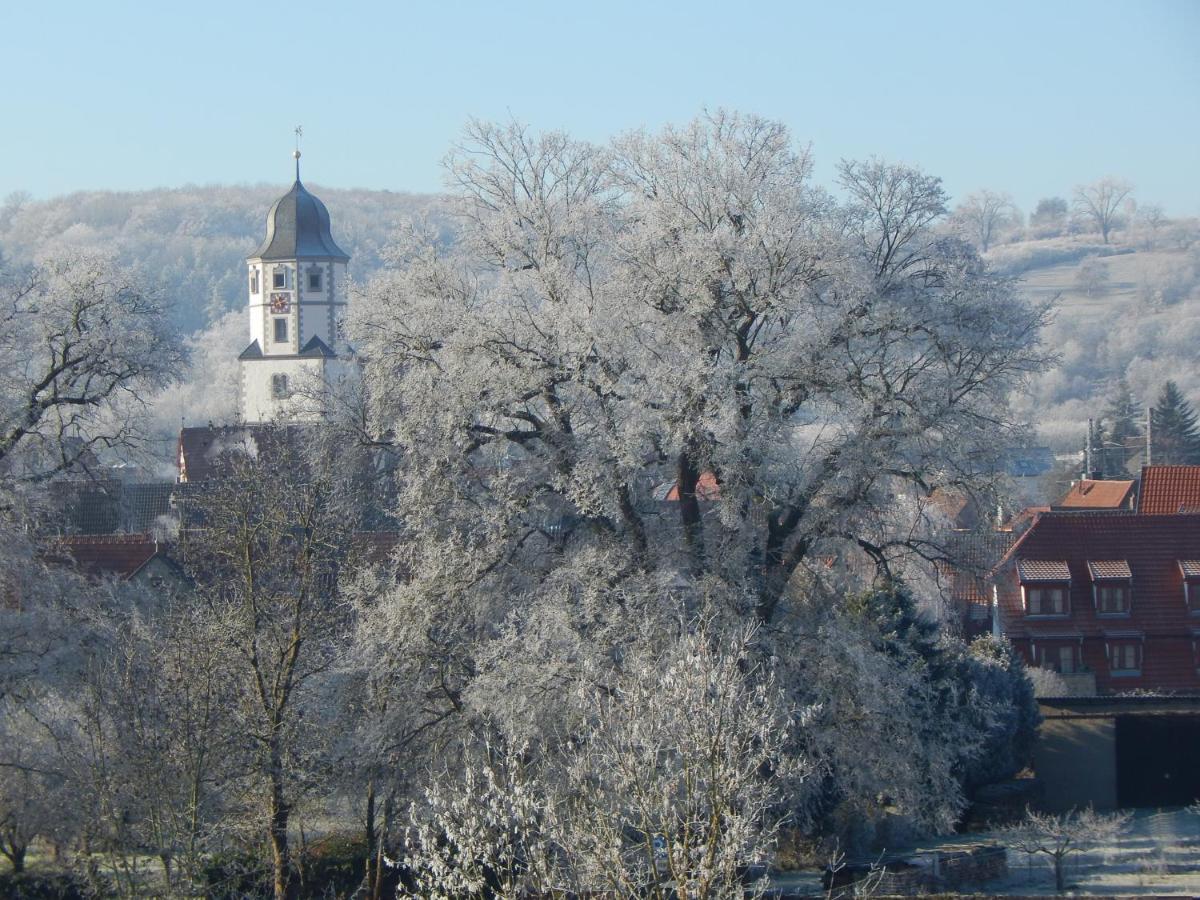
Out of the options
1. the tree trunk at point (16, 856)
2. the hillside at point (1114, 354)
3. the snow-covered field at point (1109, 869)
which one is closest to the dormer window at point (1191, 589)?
the snow-covered field at point (1109, 869)

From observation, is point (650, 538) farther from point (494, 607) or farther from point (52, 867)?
point (52, 867)

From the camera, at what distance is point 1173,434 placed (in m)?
78.3

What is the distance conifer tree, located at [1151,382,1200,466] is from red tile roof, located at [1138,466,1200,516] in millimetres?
28173

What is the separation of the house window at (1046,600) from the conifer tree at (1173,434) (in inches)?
1538

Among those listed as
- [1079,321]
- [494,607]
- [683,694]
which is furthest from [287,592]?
[1079,321]

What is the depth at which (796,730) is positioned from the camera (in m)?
19.5

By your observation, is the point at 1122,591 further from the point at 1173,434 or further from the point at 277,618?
the point at 1173,434

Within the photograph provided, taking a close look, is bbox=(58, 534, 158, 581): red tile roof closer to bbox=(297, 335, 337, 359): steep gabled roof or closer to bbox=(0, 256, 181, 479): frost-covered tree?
bbox=(0, 256, 181, 479): frost-covered tree

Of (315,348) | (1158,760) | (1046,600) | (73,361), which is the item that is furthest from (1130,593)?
(315,348)

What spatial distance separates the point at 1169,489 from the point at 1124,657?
1102 centimetres

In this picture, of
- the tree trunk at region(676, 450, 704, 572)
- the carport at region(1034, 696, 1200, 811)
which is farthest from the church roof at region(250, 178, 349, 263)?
the tree trunk at region(676, 450, 704, 572)

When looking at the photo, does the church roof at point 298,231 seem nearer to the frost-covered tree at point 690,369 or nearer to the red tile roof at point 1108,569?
the red tile roof at point 1108,569

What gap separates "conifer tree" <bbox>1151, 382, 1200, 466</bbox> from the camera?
76.6 meters

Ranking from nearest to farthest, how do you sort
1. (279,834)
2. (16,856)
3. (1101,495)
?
(279,834) → (16,856) → (1101,495)
